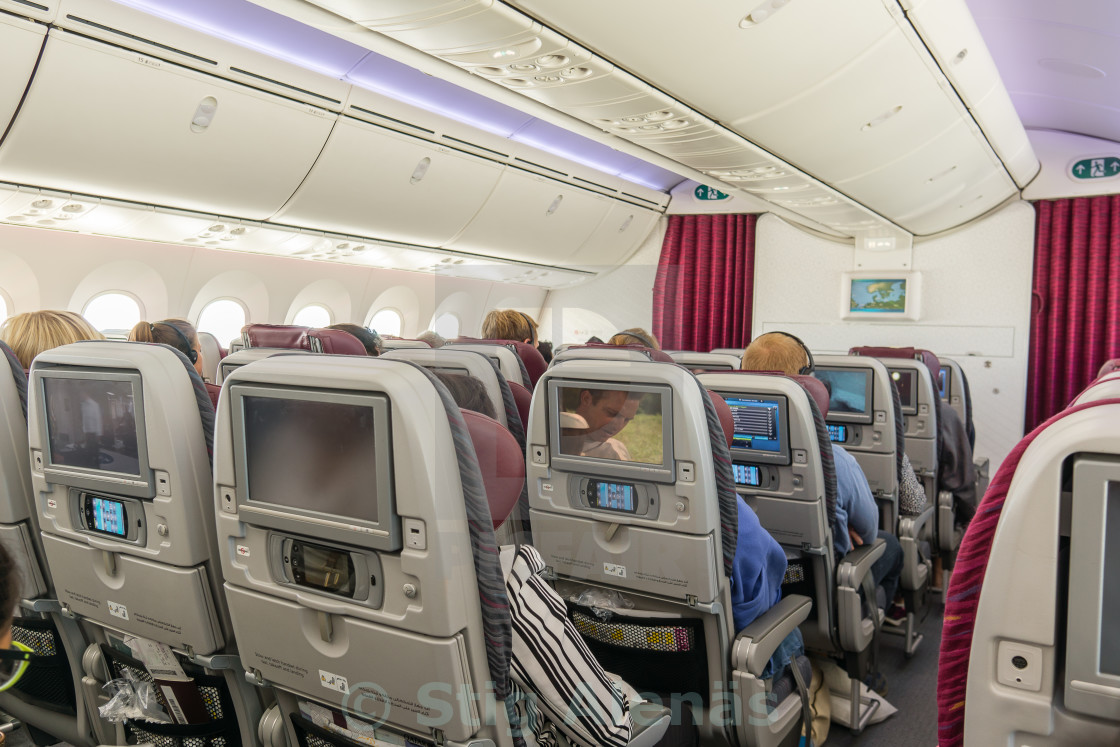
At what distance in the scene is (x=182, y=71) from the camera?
489 cm

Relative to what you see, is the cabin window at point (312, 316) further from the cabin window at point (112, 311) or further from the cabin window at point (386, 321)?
the cabin window at point (112, 311)

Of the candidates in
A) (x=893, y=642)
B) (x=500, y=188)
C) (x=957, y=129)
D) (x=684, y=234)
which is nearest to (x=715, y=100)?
(x=957, y=129)

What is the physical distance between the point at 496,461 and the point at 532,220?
7.49m

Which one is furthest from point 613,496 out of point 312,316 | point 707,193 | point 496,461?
point 707,193

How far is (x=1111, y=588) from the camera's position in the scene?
953 millimetres

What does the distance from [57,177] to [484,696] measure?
17.7 ft

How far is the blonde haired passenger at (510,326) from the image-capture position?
15.1 ft

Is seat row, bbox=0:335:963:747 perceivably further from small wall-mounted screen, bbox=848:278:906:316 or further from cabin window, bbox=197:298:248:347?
small wall-mounted screen, bbox=848:278:906:316

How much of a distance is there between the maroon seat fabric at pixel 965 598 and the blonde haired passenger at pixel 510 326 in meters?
3.54

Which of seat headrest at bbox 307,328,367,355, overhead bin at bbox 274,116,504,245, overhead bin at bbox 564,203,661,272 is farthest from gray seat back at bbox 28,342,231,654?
overhead bin at bbox 564,203,661,272

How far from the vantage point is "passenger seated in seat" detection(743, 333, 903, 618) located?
3135mm

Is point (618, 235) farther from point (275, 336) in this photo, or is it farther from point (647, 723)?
point (647, 723)

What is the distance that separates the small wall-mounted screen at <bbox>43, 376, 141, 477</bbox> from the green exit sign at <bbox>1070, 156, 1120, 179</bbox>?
9600 mm

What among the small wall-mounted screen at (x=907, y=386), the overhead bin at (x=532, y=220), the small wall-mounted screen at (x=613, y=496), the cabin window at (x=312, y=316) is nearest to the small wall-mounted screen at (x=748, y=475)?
the small wall-mounted screen at (x=613, y=496)
